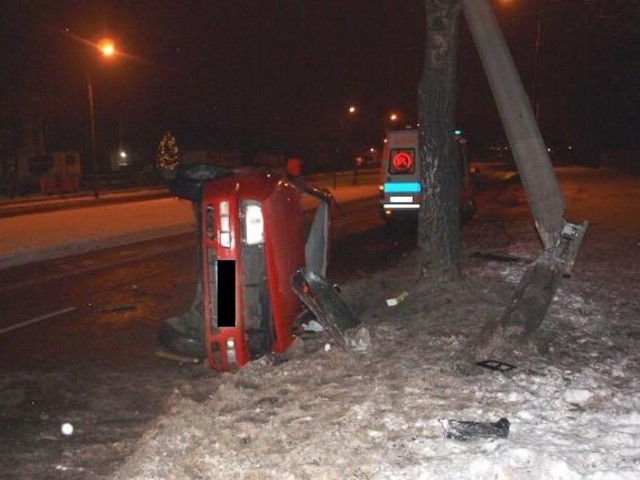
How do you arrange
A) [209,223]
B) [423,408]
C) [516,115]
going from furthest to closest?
[516,115], [209,223], [423,408]

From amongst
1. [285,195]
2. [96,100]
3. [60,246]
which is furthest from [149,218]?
[96,100]

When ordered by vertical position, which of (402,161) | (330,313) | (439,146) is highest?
(439,146)

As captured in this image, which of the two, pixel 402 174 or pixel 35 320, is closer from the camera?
pixel 35 320

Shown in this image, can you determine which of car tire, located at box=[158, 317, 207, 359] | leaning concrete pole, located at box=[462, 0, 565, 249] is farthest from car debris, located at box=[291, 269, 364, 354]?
leaning concrete pole, located at box=[462, 0, 565, 249]

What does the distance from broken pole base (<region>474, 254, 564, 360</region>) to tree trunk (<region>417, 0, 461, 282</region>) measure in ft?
4.13

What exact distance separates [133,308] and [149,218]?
11.1 m

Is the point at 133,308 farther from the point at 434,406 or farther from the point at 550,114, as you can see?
the point at 550,114

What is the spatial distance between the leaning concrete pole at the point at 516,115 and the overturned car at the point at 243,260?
2.67 meters

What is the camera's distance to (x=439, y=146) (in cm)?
838

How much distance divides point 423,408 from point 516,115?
4.16 m

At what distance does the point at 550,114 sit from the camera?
7688 cm

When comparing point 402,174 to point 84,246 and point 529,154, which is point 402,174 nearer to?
point 84,246

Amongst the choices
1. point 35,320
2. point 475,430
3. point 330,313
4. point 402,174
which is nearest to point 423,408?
point 475,430

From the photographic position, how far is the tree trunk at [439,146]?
8211 millimetres
